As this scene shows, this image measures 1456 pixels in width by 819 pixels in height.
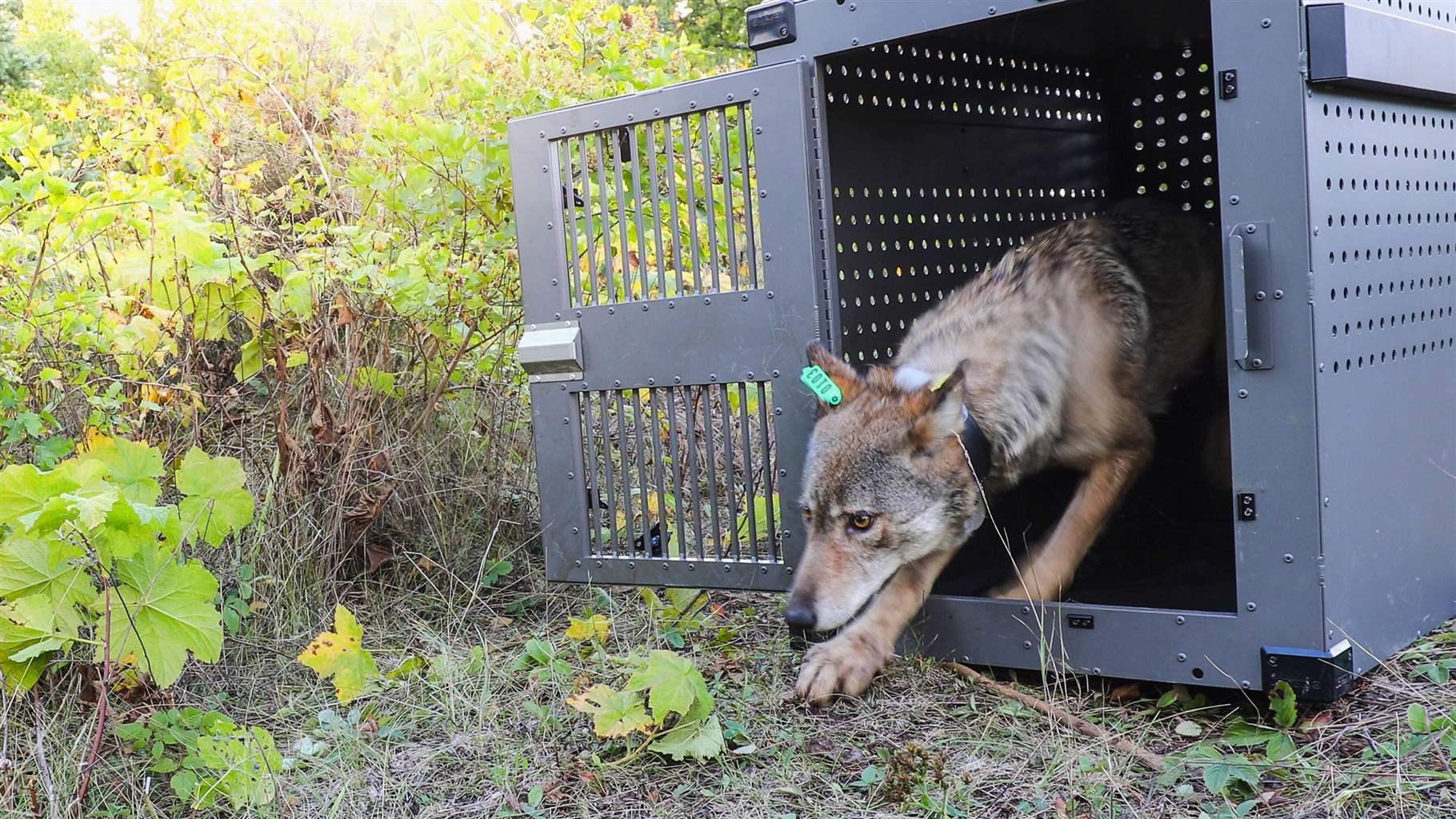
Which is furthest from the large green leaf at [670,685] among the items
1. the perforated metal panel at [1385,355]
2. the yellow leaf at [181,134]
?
the yellow leaf at [181,134]

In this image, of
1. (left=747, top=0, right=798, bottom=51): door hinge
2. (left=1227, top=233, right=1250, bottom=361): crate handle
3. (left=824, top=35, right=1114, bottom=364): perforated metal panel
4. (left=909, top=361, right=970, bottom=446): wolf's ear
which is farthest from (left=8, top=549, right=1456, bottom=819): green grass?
(left=747, top=0, right=798, bottom=51): door hinge

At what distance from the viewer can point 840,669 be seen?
9.61 ft

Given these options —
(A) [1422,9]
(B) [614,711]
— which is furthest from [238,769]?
(A) [1422,9]

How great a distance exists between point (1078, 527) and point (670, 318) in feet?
4.06

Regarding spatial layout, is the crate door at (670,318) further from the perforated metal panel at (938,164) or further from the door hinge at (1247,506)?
the door hinge at (1247,506)

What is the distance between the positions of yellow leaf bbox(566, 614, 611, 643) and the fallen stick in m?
1.03

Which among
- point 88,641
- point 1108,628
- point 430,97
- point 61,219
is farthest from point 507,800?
point 430,97

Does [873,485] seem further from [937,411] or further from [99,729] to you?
[99,729]

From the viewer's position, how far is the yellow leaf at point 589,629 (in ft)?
11.2

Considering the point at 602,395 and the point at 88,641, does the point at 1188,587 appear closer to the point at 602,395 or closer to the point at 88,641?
the point at 602,395

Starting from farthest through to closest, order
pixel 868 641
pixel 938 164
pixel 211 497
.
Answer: pixel 938 164, pixel 868 641, pixel 211 497

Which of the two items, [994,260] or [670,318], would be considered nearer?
[670,318]

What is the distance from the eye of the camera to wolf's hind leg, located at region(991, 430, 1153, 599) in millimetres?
2973

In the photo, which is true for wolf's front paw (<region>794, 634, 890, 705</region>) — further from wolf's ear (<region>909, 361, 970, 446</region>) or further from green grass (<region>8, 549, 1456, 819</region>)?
wolf's ear (<region>909, 361, 970, 446</region>)
